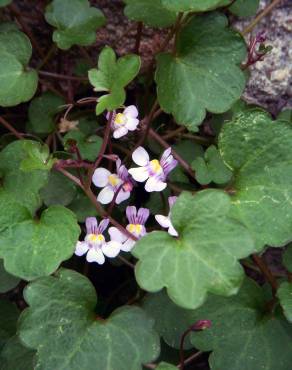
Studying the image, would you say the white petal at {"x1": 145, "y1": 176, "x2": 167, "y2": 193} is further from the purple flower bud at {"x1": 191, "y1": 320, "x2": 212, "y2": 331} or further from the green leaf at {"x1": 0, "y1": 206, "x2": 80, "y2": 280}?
the purple flower bud at {"x1": 191, "y1": 320, "x2": 212, "y2": 331}

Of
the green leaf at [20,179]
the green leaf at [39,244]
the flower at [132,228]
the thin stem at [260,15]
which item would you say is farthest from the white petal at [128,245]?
the thin stem at [260,15]

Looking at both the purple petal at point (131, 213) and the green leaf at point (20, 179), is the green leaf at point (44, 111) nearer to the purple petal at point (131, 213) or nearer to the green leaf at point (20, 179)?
the green leaf at point (20, 179)

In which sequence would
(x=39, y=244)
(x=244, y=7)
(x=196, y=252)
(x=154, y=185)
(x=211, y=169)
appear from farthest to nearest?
(x=244, y=7) → (x=211, y=169) → (x=154, y=185) → (x=39, y=244) → (x=196, y=252)

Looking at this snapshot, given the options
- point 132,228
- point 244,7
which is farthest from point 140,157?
point 244,7

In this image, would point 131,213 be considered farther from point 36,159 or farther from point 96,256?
point 36,159

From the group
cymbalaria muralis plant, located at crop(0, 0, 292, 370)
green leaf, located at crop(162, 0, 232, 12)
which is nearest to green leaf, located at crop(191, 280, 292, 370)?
cymbalaria muralis plant, located at crop(0, 0, 292, 370)

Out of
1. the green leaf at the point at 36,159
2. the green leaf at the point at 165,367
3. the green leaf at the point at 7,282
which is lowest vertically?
the green leaf at the point at 7,282

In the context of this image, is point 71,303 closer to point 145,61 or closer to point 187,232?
point 187,232

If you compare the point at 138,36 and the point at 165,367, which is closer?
the point at 165,367
